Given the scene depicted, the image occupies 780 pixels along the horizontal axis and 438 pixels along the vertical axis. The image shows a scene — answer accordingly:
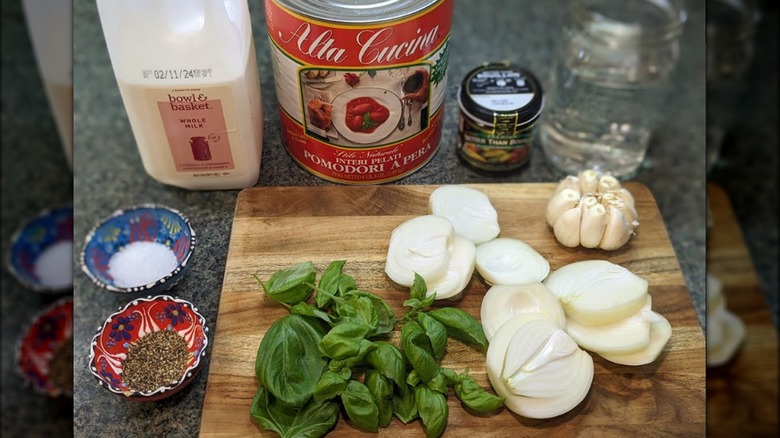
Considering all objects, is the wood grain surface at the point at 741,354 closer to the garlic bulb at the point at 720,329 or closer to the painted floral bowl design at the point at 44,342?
the garlic bulb at the point at 720,329

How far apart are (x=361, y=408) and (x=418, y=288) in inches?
6.3

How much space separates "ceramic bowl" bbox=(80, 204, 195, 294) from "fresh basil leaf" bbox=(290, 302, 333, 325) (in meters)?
0.17

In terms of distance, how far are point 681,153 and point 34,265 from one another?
1.43 meters

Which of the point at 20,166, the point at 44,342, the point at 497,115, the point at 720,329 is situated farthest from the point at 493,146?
the point at 20,166

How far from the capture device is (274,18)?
37.0 inches

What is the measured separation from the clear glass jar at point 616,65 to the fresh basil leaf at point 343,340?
596 millimetres

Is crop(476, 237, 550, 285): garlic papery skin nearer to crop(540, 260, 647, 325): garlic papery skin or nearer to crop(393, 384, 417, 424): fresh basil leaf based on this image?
crop(540, 260, 647, 325): garlic papery skin

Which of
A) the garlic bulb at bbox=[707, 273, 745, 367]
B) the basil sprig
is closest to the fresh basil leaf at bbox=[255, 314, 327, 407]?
the basil sprig

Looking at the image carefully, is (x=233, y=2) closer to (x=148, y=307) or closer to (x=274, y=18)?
(x=274, y=18)

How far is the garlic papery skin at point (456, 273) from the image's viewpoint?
0.92 m

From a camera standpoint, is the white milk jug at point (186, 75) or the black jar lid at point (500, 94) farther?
the black jar lid at point (500, 94)

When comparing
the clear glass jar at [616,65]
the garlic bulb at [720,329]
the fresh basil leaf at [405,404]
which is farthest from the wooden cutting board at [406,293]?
the garlic bulb at [720,329]

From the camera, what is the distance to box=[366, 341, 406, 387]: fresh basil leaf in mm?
824

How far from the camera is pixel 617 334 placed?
0.88m
